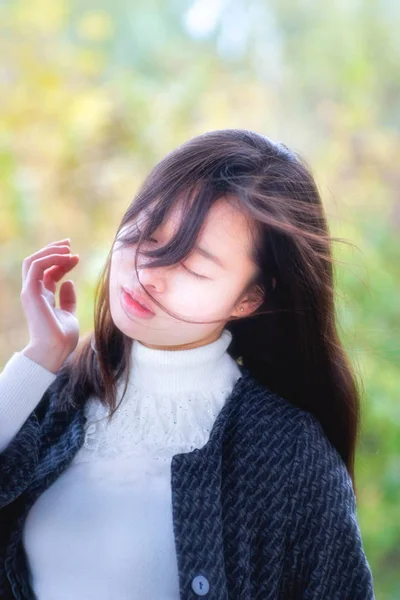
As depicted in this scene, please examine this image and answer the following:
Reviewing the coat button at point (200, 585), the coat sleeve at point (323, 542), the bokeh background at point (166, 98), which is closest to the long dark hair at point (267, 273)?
the coat sleeve at point (323, 542)

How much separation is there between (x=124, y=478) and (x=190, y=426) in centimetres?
11

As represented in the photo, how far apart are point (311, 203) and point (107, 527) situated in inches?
19.7

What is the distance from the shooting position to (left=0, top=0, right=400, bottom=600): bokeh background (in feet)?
5.48

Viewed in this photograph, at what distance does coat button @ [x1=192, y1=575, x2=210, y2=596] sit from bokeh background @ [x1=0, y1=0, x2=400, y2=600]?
0.94 meters

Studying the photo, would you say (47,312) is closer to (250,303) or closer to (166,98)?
(250,303)

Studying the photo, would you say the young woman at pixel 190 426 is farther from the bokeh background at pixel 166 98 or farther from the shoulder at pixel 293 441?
the bokeh background at pixel 166 98

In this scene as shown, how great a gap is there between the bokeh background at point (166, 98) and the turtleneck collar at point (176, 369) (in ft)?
2.30

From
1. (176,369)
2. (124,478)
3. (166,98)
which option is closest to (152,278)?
(176,369)

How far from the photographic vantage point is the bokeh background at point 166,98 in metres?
1.67

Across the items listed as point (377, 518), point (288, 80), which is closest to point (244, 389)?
point (377, 518)

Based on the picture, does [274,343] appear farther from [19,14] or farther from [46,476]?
[19,14]

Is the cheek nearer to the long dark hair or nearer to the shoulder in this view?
the long dark hair

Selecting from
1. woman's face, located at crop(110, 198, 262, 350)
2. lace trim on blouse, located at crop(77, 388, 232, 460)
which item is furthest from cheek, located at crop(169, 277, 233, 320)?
lace trim on blouse, located at crop(77, 388, 232, 460)

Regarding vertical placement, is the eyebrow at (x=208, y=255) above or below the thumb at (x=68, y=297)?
above
